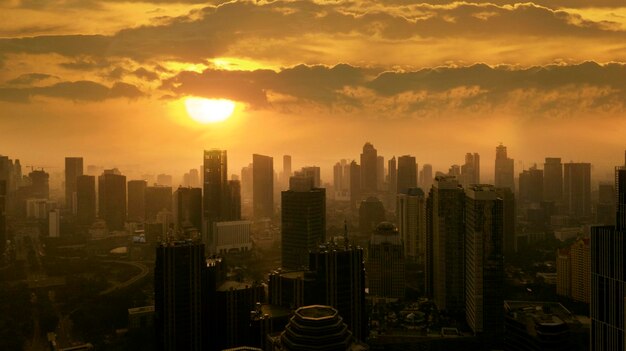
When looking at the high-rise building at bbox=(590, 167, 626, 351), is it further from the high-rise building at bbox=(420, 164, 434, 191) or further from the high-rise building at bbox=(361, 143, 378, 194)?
the high-rise building at bbox=(361, 143, 378, 194)

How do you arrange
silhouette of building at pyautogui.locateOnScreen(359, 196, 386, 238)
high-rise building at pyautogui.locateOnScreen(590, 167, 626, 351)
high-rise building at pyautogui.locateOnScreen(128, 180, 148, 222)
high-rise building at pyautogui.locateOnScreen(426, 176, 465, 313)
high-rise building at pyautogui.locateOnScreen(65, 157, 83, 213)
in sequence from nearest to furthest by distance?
high-rise building at pyautogui.locateOnScreen(590, 167, 626, 351)
high-rise building at pyautogui.locateOnScreen(426, 176, 465, 313)
high-rise building at pyautogui.locateOnScreen(65, 157, 83, 213)
high-rise building at pyautogui.locateOnScreen(128, 180, 148, 222)
silhouette of building at pyautogui.locateOnScreen(359, 196, 386, 238)

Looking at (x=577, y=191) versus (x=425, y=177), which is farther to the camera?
(x=425, y=177)

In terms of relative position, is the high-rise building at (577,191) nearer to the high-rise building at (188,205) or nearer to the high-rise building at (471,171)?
the high-rise building at (471,171)

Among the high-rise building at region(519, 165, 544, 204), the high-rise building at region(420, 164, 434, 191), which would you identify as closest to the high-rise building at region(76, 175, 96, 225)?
the high-rise building at region(420, 164, 434, 191)

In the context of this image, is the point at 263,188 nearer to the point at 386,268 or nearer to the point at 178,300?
the point at 386,268

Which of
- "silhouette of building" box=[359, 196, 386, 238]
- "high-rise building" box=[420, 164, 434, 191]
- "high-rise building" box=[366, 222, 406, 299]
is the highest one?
"high-rise building" box=[420, 164, 434, 191]

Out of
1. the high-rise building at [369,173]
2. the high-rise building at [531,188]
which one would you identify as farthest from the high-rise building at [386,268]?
the high-rise building at [369,173]

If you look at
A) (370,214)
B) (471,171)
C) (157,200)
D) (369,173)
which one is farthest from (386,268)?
(369,173)
